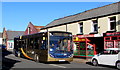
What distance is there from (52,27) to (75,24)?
7.04 m

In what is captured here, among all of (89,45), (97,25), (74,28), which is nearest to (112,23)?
(97,25)

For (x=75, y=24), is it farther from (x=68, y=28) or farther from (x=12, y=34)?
(x=12, y=34)

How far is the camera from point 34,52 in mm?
20734

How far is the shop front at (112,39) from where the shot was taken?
21.4m

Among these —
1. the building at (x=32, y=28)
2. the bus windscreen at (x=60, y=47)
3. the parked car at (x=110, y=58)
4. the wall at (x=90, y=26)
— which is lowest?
the parked car at (x=110, y=58)

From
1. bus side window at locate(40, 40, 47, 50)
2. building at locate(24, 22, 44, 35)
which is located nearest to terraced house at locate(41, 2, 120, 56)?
bus side window at locate(40, 40, 47, 50)

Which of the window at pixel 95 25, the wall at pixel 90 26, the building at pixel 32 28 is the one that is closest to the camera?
the wall at pixel 90 26

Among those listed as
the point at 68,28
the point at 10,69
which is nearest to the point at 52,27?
the point at 68,28

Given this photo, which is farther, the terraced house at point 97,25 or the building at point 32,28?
the building at point 32,28

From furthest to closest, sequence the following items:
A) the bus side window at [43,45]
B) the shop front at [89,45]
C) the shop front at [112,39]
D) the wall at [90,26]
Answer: the shop front at [89,45] → the wall at [90,26] → the shop front at [112,39] → the bus side window at [43,45]

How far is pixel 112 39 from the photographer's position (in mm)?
21984

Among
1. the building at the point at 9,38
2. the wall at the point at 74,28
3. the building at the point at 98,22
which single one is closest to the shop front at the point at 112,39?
the building at the point at 98,22

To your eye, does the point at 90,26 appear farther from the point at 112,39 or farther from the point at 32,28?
the point at 32,28

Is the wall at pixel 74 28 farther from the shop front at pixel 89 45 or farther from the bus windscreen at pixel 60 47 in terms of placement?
the bus windscreen at pixel 60 47
